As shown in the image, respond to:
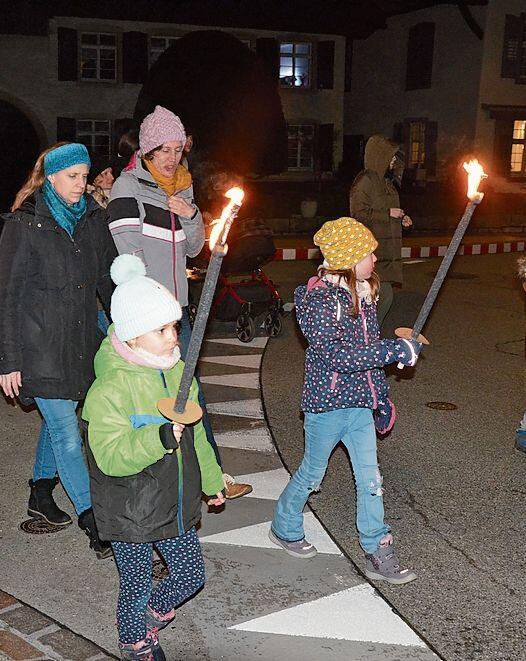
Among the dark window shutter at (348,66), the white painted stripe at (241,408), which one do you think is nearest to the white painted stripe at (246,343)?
the white painted stripe at (241,408)

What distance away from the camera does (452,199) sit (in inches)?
1117

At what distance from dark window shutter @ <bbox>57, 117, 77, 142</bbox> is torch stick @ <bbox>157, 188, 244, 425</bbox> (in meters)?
29.0

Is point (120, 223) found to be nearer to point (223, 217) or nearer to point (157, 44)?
point (223, 217)

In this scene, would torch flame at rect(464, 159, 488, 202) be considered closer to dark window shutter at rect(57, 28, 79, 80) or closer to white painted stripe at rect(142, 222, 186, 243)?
white painted stripe at rect(142, 222, 186, 243)

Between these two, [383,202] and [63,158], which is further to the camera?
[383,202]

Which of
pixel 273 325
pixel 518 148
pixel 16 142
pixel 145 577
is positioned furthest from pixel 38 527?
pixel 518 148

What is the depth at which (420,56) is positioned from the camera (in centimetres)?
3381

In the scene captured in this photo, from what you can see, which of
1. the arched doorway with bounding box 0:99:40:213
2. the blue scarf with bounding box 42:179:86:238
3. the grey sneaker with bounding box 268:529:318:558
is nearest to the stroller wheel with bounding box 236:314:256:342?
the grey sneaker with bounding box 268:529:318:558

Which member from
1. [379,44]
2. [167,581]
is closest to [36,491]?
[167,581]

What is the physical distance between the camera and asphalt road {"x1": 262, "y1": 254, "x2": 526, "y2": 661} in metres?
4.29

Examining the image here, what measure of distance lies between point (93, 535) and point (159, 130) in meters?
2.31

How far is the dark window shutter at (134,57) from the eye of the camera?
30547 mm

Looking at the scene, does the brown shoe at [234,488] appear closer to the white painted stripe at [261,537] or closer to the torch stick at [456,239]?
the white painted stripe at [261,537]

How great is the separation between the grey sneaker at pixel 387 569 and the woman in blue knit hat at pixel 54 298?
4.79 feet
